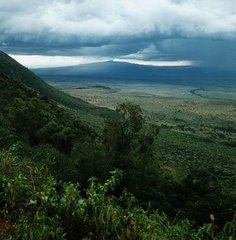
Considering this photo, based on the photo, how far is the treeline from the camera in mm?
10320

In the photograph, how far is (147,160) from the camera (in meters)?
50.6

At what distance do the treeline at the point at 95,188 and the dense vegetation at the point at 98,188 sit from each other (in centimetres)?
2

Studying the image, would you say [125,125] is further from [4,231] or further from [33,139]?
[4,231]

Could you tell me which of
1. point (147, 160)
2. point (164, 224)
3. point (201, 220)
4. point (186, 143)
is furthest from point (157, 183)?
point (186, 143)

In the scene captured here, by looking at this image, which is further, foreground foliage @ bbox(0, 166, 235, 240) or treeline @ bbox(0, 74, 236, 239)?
treeline @ bbox(0, 74, 236, 239)

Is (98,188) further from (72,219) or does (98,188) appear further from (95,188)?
(72,219)

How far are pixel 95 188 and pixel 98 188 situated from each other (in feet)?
1.38

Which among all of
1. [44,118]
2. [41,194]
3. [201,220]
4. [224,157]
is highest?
[41,194]

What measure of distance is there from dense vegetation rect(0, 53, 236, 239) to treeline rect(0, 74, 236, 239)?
0.07 ft

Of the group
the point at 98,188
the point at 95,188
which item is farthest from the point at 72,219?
the point at 95,188

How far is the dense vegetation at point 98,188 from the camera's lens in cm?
1029

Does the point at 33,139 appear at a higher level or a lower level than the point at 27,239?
lower

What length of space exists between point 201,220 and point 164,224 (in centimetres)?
2611

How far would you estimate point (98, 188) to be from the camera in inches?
464
